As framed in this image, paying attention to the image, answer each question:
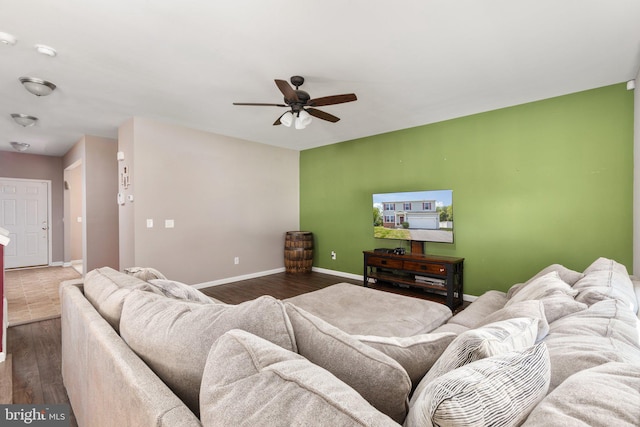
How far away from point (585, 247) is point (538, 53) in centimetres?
217

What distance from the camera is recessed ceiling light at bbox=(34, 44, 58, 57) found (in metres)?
2.28

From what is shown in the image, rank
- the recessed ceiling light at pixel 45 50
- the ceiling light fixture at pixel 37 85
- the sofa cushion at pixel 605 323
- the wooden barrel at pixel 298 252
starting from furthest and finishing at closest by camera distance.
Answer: the wooden barrel at pixel 298 252
the ceiling light fixture at pixel 37 85
the recessed ceiling light at pixel 45 50
the sofa cushion at pixel 605 323

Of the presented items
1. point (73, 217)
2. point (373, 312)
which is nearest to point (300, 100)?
point (373, 312)

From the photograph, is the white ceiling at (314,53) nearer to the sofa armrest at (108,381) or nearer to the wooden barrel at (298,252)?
the sofa armrest at (108,381)

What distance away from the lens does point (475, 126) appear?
12.7 feet

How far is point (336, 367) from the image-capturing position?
0.77m

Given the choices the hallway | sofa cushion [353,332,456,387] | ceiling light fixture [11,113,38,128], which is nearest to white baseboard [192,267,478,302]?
the hallway

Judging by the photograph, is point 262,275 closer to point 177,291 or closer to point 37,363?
point 37,363

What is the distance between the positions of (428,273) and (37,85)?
4756 mm

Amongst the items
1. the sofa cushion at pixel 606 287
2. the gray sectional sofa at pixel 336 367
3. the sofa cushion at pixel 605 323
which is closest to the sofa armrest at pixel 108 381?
the gray sectional sofa at pixel 336 367

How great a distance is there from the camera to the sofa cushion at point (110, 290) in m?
1.27

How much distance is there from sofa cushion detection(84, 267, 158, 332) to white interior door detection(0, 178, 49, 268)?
6.61 meters

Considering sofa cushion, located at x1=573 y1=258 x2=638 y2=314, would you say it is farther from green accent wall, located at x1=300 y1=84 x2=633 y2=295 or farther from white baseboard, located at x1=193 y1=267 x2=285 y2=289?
white baseboard, located at x1=193 y1=267 x2=285 y2=289

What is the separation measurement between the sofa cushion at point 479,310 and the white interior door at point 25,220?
27.3ft
